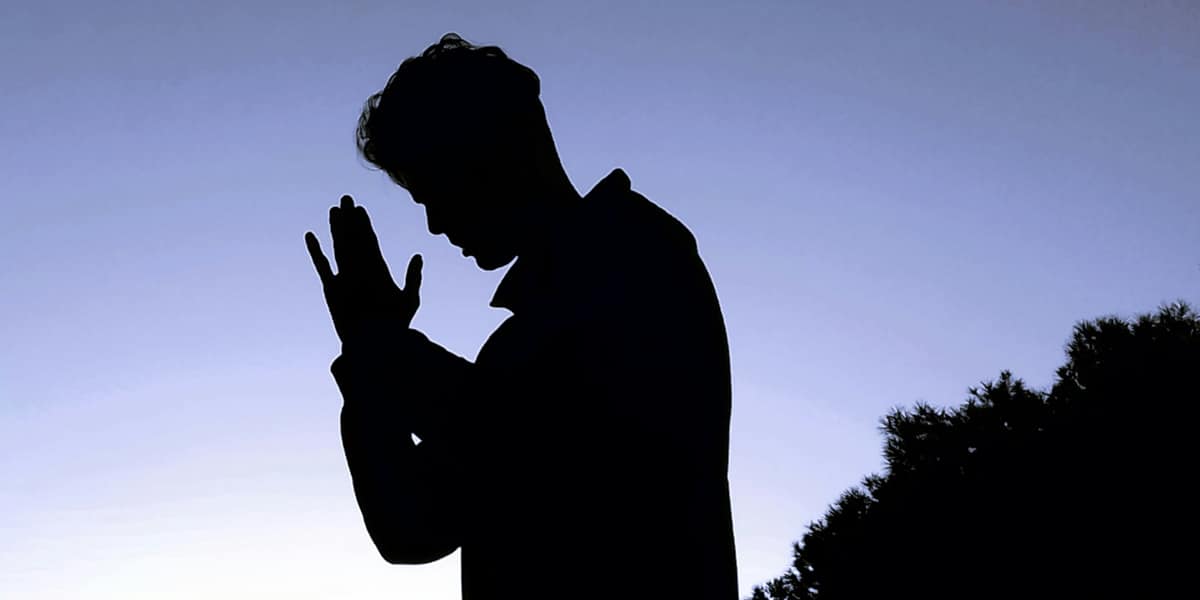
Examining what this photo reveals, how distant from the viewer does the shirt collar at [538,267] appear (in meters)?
1.66

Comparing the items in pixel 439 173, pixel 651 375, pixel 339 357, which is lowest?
pixel 651 375

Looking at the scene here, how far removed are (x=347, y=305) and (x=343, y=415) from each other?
0.69 ft

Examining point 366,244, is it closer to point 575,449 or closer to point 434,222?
point 434,222

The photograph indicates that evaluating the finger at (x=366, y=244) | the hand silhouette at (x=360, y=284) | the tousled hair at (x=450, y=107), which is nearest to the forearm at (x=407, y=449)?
the hand silhouette at (x=360, y=284)

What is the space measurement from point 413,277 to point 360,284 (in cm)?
14

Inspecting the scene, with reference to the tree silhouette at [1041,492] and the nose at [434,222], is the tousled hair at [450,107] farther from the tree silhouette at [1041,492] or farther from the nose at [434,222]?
the tree silhouette at [1041,492]

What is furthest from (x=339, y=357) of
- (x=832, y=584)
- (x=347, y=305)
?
(x=832, y=584)

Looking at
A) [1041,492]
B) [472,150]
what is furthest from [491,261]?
[1041,492]

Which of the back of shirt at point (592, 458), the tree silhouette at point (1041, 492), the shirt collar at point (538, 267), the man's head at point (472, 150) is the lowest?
the back of shirt at point (592, 458)

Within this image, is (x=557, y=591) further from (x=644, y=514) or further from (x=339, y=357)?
(x=339, y=357)

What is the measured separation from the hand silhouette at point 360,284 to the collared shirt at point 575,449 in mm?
209

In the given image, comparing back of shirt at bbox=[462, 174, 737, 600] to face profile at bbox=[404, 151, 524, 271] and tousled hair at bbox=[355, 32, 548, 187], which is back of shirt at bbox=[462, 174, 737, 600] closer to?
face profile at bbox=[404, 151, 524, 271]

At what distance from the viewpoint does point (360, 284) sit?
180 cm

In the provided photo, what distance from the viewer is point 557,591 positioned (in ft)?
4.52
